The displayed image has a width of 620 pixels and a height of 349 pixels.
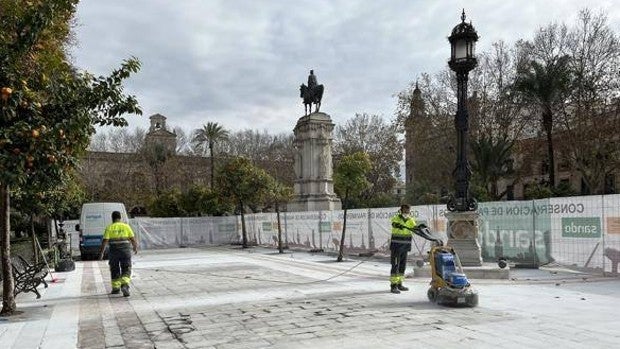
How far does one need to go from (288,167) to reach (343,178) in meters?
46.2

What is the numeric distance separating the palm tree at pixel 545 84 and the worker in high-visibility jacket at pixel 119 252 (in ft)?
98.1

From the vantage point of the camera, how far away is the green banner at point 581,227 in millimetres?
13414

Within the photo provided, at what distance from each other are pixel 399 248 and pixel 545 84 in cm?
2787

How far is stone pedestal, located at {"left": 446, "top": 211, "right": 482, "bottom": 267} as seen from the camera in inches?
531

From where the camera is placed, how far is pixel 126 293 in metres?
11.6

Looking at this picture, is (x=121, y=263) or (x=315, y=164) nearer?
(x=121, y=263)

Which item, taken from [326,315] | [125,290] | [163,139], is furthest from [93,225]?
[163,139]

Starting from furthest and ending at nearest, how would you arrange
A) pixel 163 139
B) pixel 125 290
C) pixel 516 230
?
pixel 163 139 < pixel 516 230 < pixel 125 290

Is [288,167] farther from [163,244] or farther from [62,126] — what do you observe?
[62,126]

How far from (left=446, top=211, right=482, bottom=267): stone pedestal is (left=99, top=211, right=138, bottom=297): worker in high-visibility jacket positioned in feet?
23.6

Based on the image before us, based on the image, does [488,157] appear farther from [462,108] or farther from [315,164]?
[462,108]

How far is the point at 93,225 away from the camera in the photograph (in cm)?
2475

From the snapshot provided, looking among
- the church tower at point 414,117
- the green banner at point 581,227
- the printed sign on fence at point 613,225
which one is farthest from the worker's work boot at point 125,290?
the church tower at point 414,117

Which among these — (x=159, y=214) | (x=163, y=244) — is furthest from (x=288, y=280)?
(x=159, y=214)
